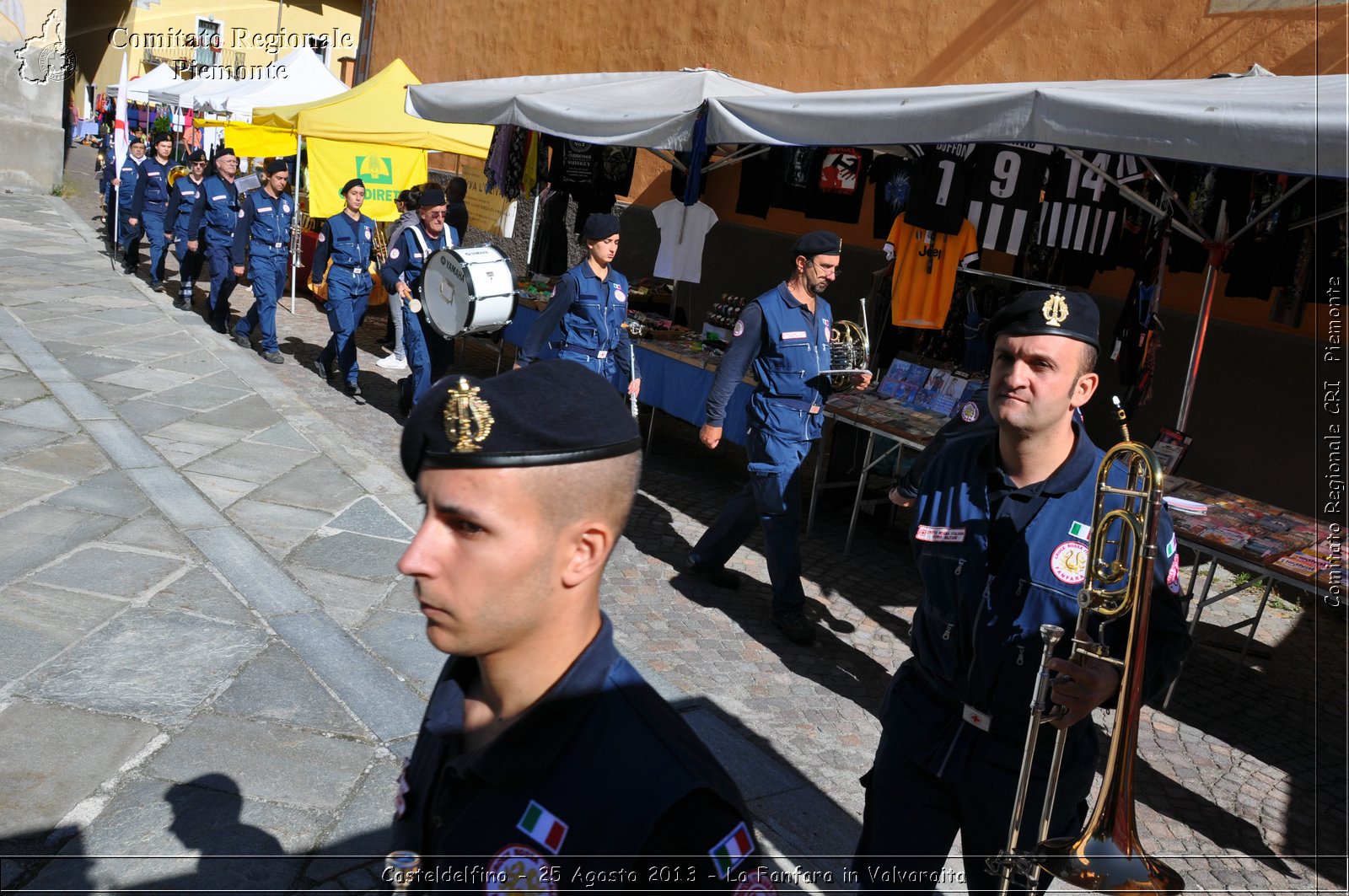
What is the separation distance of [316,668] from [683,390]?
4.33 meters

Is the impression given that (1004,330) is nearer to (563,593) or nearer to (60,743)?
(563,593)

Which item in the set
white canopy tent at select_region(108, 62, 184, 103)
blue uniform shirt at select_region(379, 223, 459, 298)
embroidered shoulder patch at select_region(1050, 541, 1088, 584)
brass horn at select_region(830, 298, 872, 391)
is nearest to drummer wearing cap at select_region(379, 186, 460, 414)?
blue uniform shirt at select_region(379, 223, 459, 298)

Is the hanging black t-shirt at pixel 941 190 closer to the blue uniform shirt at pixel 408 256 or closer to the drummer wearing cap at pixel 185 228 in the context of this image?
the blue uniform shirt at pixel 408 256

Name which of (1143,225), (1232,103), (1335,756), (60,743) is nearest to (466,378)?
(60,743)

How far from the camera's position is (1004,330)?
274 centimetres

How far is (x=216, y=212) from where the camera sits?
37.0 feet

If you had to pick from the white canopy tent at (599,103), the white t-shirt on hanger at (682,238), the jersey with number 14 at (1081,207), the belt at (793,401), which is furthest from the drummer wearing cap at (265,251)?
the jersey with number 14 at (1081,207)

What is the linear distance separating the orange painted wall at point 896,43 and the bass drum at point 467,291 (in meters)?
3.79

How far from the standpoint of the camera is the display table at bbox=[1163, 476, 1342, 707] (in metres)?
4.91

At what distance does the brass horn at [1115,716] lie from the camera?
222 centimetres

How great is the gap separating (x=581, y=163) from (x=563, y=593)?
9.54 meters

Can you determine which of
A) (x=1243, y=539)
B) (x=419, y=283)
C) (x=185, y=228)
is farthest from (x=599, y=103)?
(x=185, y=228)

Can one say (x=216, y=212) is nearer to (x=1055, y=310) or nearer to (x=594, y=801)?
(x=1055, y=310)

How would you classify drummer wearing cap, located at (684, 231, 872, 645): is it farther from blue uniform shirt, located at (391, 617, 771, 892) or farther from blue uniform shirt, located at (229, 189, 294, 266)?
blue uniform shirt, located at (229, 189, 294, 266)
